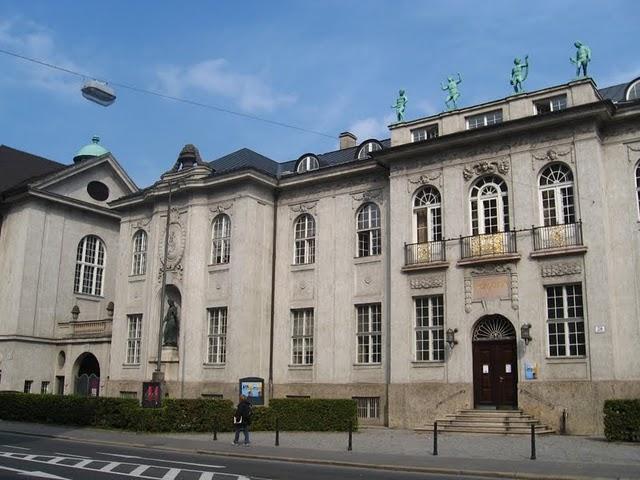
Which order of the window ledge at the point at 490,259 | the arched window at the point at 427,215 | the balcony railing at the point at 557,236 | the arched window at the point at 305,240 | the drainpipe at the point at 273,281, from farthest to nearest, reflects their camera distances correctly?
the arched window at the point at 305,240 < the drainpipe at the point at 273,281 < the arched window at the point at 427,215 < the window ledge at the point at 490,259 < the balcony railing at the point at 557,236

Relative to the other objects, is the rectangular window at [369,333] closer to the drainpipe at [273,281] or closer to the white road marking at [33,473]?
the drainpipe at [273,281]

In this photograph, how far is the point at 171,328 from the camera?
3347 centimetres

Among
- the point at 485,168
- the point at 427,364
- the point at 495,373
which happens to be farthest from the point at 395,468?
the point at 485,168

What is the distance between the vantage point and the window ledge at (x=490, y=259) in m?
25.2

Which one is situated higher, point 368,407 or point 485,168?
point 485,168

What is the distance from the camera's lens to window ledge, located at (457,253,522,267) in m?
25.2

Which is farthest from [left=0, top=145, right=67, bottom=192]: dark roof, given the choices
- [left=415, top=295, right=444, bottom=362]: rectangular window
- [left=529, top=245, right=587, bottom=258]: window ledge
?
[left=529, top=245, right=587, bottom=258]: window ledge

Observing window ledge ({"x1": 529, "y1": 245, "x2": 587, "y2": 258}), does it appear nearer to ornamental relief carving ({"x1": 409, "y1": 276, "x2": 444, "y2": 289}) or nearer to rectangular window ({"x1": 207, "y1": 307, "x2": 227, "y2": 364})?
ornamental relief carving ({"x1": 409, "y1": 276, "x2": 444, "y2": 289})

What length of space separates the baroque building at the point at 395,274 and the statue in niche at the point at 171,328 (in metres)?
0.45

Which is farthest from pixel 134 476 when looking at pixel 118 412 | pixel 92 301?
pixel 92 301

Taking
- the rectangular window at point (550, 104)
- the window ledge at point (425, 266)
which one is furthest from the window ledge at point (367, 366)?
the rectangular window at point (550, 104)

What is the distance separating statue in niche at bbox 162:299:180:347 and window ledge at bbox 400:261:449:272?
39.7 ft

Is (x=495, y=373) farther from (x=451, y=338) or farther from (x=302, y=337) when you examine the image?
(x=302, y=337)

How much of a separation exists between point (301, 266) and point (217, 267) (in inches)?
161
